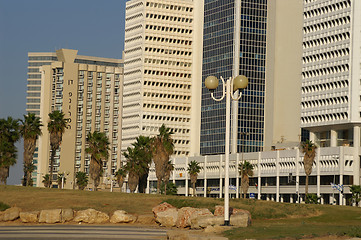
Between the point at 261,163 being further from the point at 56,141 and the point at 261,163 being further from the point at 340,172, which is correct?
the point at 56,141

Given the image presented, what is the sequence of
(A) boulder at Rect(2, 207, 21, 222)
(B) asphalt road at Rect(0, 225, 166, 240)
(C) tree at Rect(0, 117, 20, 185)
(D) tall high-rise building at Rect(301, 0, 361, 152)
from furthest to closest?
(D) tall high-rise building at Rect(301, 0, 361, 152) < (C) tree at Rect(0, 117, 20, 185) < (A) boulder at Rect(2, 207, 21, 222) < (B) asphalt road at Rect(0, 225, 166, 240)

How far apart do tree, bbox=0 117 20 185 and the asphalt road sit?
261 ft

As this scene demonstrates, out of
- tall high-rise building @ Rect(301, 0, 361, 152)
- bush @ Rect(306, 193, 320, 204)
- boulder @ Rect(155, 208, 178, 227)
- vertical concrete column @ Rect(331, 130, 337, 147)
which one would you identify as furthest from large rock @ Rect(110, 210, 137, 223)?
vertical concrete column @ Rect(331, 130, 337, 147)

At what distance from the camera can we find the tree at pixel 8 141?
140 metres

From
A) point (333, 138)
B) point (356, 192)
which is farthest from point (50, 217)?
point (333, 138)

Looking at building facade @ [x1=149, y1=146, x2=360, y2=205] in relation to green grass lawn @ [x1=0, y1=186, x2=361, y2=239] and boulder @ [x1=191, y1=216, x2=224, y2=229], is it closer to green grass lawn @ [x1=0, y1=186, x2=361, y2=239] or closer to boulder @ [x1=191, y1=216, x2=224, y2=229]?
green grass lawn @ [x1=0, y1=186, x2=361, y2=239]

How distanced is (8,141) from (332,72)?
71634 mm

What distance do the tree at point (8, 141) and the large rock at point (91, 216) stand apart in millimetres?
72828

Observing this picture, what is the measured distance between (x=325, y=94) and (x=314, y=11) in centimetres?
1898

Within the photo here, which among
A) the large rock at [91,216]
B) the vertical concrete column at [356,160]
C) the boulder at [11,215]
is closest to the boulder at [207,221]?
the large rock at [91,216]

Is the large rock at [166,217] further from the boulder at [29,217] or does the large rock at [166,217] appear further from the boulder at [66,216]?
the boulder at [29,217]

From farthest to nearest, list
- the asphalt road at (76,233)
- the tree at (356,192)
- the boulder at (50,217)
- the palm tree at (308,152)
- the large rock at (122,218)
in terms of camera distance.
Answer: the tree at (356,192) → the palm tree at (308,152) → the large rock at (122,218) → the boulder at (50,217) → the asphalt road at (76,233)

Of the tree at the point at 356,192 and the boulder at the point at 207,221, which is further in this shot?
the tree at the point at 356,192

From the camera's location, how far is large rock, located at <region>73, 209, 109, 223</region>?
68625 millimetres
